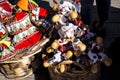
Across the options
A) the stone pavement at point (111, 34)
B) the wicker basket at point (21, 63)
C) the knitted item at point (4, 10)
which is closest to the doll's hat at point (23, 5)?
the knitted item at point (4, 10)

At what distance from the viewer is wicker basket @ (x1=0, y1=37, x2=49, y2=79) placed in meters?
1.86

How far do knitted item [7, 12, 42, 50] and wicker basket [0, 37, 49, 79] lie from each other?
0.06 m

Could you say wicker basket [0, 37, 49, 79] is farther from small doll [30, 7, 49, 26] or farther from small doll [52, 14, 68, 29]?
small doll [52, 14, 68, 29]

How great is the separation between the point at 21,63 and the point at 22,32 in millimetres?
199

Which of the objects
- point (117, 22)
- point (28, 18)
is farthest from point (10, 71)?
point (117, 22)

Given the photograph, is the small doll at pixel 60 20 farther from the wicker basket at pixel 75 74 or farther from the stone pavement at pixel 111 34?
the stone pavement at pixel 111 34

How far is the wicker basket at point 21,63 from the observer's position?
1855mm

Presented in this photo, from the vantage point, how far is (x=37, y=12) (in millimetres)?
1972

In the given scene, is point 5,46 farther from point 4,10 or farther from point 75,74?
point 75,74

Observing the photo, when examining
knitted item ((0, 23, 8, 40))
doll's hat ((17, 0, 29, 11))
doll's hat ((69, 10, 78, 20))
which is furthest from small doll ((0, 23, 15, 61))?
doll's hat ((69, 10, 78, 20))

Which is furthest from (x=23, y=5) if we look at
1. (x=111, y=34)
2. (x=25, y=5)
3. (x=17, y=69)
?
(x=111, y=34)

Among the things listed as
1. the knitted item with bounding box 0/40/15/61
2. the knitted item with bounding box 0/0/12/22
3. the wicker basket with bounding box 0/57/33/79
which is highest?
the knitted item with bounding box 0/0/12/22

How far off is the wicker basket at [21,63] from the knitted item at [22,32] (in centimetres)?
6

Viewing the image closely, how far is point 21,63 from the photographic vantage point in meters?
1.92
